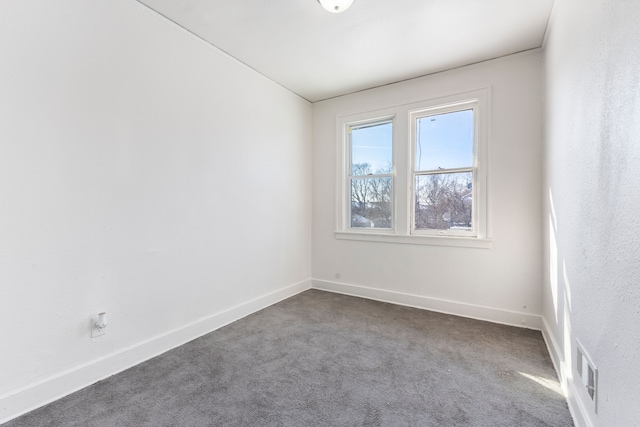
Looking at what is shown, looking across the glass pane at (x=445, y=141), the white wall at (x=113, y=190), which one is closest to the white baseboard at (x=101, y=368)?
the white wall at (x=113, y=190)

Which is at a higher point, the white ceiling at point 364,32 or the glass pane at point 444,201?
the white ceiling at point 364,32

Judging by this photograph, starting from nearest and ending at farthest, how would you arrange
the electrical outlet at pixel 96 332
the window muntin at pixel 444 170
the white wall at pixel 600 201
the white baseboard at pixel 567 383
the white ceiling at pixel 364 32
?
the white wall at pixel 600 201
the white baseboard at pixel 567 383
the electrical outlet at pixel 96 332
the white ceiling at pixel 364 32
the window muntin at pixel 444 170

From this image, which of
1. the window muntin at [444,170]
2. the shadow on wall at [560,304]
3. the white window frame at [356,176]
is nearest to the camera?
the shadow on wall at [560,304]

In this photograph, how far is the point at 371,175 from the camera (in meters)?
3.62

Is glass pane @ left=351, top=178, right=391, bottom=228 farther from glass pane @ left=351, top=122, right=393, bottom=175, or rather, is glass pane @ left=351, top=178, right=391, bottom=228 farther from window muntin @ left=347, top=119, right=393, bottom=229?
glass pane @ left=351, top=122, right=393, bottom=175

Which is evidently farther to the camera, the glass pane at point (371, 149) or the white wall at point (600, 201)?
the glass pane at point (371, 149)

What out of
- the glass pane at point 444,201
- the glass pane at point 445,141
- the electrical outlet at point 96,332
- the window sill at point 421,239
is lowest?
the electrical outlet at point 96,332

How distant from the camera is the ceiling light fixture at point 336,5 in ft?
6.24

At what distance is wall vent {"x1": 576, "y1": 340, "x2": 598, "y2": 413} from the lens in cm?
122

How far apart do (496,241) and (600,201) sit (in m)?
1.74

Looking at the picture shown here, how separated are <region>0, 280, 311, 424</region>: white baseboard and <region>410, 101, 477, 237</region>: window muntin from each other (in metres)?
2.29

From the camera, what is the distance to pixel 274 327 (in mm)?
2623

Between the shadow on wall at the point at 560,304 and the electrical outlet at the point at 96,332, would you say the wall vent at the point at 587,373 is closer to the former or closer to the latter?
the shadow on wall at the point at 560,304

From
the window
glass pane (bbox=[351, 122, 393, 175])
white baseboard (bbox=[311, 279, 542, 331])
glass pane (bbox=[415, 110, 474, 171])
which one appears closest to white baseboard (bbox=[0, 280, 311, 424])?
white baseboard (bbox=[311, 279, 542, 331])
